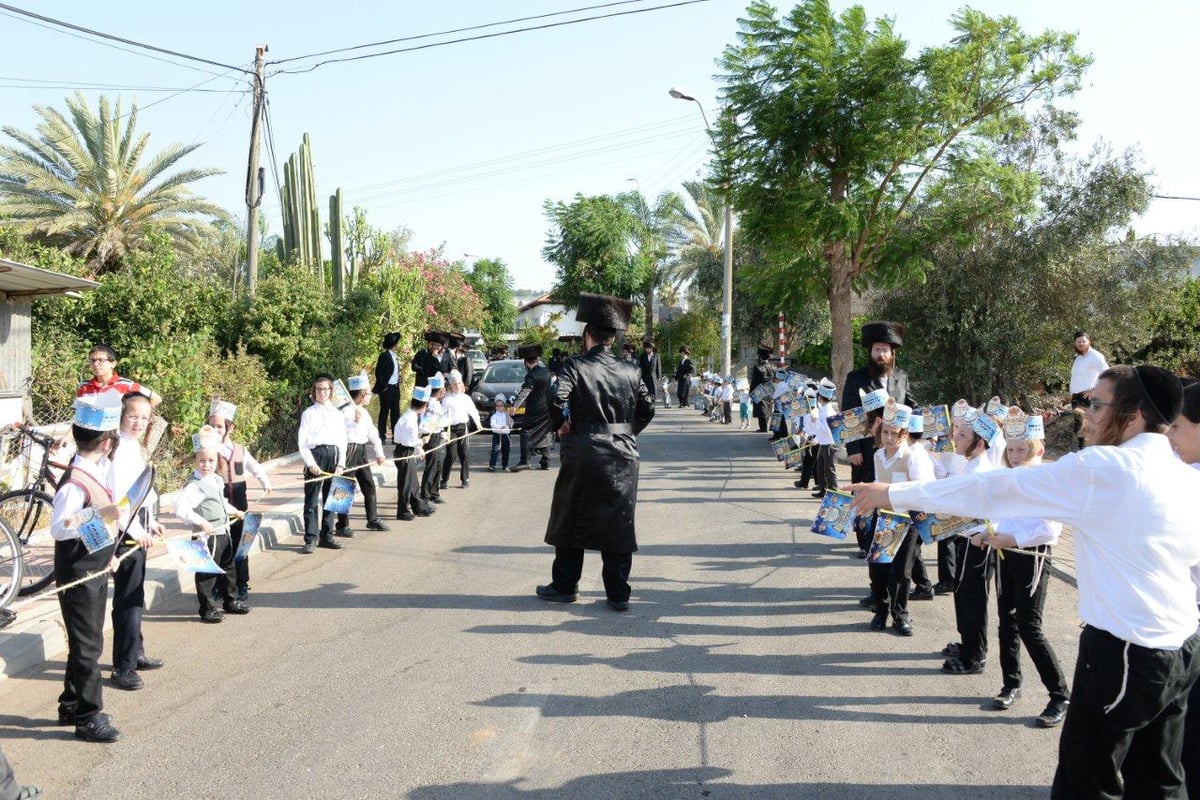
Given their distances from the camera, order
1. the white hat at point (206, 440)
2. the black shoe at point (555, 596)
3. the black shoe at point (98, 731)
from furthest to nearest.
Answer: the black shoe at point (555, 596), the white hat at point (206, 440), the black shoe at point (98, 731)

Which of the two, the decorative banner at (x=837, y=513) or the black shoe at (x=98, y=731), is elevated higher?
the decorative banner at (x=837, y=513)

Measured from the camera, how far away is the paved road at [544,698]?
170 inches

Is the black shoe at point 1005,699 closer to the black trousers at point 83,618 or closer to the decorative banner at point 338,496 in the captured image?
the black trousers at point 83,618

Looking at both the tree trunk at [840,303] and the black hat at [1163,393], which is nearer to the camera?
the black hat at [1163,393]

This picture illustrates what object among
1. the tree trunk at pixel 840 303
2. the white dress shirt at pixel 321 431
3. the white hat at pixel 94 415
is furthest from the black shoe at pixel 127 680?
the tree trunk at pixel 840 303

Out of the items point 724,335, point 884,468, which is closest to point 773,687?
point 884,468

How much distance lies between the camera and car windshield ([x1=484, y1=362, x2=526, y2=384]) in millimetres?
20516

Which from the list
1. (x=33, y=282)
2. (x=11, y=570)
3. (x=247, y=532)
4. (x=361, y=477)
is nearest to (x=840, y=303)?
(x=361, y=477)

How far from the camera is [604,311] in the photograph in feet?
23.4

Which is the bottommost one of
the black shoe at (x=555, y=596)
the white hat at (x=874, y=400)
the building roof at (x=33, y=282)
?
the black shoe at (x=555, y=596)

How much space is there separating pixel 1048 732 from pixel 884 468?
239 cm

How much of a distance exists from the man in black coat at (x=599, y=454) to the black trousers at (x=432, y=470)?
15.5 feet

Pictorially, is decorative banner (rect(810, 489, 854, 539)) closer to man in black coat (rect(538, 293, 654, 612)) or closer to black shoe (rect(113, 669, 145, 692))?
man in black coat (rect(538, 293, 654, 612))

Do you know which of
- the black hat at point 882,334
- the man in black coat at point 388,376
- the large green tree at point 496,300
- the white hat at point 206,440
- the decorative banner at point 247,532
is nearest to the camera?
the white hat at point 206,440
